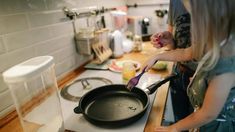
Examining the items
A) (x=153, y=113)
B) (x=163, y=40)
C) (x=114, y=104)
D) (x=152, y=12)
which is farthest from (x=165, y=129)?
(x=152, y=12)

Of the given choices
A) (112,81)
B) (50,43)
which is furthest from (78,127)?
(50,43)

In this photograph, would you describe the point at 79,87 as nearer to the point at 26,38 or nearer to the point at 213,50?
the point at 26,38

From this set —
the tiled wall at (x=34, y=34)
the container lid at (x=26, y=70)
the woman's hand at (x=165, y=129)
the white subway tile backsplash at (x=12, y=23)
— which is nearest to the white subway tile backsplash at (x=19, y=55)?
the tiled wall at (x=34, y=34)

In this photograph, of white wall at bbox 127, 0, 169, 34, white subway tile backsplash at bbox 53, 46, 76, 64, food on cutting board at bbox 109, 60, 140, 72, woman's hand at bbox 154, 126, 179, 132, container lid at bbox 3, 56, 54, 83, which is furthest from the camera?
white wall at bbox 127, 0, 169, 34

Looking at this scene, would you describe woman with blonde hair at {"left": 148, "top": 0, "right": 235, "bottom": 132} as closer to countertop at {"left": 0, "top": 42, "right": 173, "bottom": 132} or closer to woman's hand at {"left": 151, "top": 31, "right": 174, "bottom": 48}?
countertop at {"left": 0, "top": 42, "right": 173, "bottom": 132}

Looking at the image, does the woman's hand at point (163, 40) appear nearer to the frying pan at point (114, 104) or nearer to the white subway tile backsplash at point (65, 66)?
the frying pan at point (114, 104)

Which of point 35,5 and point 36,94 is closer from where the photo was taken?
point 36,94

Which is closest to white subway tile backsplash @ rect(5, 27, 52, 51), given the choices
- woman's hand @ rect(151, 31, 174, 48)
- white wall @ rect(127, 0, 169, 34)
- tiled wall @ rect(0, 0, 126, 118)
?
A: tiled wall @ rect(0, 0, 126, 118)

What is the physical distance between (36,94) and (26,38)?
0.35 metres

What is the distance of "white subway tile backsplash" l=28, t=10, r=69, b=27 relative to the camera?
1.02m

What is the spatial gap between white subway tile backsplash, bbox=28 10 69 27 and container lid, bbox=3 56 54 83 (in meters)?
0.42

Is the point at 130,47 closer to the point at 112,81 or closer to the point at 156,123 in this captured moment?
the point at 112,81

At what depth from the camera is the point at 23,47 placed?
98 cm

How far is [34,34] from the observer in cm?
104
